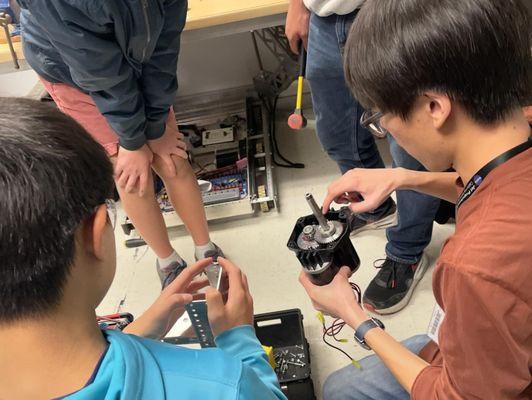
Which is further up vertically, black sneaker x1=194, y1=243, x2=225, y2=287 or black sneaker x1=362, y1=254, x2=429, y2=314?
black sneaker x1=194, y1=243, x2=225, y2=287

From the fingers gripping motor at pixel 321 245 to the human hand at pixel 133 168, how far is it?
588 millimetres

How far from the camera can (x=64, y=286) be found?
2.01ft

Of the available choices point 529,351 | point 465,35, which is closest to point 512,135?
point 465,35

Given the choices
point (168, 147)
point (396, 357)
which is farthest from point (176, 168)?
point (396, 357)

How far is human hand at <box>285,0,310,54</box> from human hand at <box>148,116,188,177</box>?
0.49 metres

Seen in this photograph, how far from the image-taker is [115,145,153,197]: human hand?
150 cm

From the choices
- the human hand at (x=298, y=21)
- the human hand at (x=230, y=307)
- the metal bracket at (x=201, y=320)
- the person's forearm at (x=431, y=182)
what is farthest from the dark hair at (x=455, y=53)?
the human hand at (x=298, y=21)

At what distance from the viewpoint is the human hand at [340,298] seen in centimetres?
105

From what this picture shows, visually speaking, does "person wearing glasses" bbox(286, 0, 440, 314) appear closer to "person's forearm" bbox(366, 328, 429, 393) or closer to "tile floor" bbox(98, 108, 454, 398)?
"tile floor" bbox(98, 108, 454, 398)

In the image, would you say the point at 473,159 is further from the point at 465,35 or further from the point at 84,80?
the point at 84,80

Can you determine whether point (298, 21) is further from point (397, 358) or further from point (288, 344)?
point (397, 358)

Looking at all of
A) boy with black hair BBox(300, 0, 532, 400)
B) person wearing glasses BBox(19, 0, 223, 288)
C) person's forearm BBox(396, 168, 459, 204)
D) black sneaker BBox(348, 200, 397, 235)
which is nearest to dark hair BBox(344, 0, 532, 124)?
boy with black hair BBox(300, 0, 532, 400)

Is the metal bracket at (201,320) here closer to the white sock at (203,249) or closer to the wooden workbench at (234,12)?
the white sock at (203,249)

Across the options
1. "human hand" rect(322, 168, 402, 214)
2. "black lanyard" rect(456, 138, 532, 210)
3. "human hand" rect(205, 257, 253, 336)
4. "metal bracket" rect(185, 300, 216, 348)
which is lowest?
"metal bracket" rect(185, 300, 216, 348)
